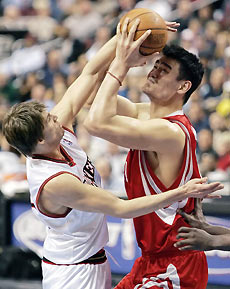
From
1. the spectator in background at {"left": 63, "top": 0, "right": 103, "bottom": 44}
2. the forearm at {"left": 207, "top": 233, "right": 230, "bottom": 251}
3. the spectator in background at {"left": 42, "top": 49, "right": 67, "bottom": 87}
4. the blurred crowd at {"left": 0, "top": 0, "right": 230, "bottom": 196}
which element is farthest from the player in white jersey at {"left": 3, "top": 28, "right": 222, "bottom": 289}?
the spectator in background at {"left": 63, "top": 0, "right": 103, "bottom": 44}

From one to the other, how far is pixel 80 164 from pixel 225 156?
14.6 ft

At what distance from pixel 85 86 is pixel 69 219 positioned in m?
0.90

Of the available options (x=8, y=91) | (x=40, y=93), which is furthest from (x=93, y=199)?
(x=8, y=91)

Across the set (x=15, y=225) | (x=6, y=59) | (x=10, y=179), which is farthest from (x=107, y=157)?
(x=6, y=59)

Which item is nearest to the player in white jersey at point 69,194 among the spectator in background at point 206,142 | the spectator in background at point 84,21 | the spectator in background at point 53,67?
the spectator in background at point 206,142

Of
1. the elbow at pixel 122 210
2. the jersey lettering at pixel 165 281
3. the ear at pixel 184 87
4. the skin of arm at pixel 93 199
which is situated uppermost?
the ear at pixel 184 87

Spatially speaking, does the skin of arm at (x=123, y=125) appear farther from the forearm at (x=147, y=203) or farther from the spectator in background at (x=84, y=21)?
the spectator in background at (x=84, y=21)

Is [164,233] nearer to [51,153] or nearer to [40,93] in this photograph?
[51,153]

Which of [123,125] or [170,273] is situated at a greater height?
[123,125]

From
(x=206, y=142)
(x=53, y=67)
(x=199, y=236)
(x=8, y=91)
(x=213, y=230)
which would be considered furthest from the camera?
(x=8, y=91)

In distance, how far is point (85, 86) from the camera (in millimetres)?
3988

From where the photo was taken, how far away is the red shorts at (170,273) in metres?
3.65

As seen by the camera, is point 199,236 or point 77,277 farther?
point 77,277

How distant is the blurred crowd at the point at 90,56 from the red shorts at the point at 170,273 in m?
2.77
